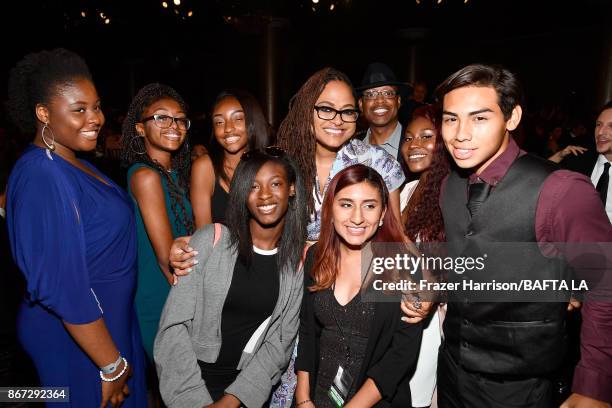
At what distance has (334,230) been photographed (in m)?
2.22

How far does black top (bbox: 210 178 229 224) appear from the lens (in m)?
2.56

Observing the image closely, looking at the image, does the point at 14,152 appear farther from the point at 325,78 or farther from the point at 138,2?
the point at 325,78

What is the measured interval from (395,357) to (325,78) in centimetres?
171

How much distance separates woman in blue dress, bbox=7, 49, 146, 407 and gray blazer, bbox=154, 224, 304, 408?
0.69 feet

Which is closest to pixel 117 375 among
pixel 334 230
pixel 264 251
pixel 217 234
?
pixel 217 234

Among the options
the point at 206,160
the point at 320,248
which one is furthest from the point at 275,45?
the point at 320,248

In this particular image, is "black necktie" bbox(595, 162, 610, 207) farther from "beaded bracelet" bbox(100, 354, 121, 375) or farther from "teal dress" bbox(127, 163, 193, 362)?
"beaded bracelet" bbox(100, 354, 121, 375)

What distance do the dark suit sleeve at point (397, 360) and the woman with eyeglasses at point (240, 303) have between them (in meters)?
0.50

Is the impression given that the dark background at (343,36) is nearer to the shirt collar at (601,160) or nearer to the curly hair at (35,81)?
the shirt collar at (601,160)

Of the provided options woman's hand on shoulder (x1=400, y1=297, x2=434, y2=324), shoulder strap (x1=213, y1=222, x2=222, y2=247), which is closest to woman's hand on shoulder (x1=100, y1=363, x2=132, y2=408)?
shoulder strap (x1=213, y1=222, x2=222, y2=247)

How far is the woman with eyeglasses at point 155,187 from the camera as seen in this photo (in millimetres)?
2309

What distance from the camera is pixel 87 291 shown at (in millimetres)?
1668

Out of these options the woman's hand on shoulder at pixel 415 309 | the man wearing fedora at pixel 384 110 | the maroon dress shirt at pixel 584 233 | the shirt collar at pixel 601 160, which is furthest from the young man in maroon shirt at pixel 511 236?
the shirt collar at pixel 601 160

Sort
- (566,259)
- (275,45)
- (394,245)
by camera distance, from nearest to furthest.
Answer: (566,259) < (394,245) < (275,45)
